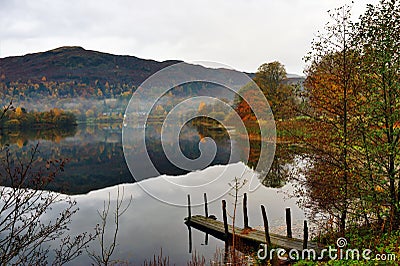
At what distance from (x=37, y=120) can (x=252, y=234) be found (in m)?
85.5

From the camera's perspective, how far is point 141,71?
636 ft

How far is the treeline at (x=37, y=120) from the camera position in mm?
82188

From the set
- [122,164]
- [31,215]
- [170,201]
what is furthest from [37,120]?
[31,215]

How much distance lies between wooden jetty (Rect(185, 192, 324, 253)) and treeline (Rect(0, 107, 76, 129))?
74397 mm

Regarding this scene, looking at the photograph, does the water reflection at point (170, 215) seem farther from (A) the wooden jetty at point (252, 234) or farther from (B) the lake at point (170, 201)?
(A) the wooden jetty at point (252, 234)

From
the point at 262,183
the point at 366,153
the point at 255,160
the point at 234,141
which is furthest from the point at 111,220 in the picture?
the point at 234,141

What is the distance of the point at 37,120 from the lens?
8756cm

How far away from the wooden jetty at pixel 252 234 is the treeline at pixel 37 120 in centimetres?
7440

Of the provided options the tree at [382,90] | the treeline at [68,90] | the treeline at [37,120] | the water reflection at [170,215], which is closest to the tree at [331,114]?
the tree at [382,90]

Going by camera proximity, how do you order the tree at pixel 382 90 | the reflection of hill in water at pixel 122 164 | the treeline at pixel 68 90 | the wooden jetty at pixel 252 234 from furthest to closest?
the treeline at pixel 68 90 → the reflection of hill in water at pixel 122 164 → the wooden jetty at pixel 252 234 → the tree at pixel 382 90

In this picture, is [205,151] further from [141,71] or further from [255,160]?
[141,71]

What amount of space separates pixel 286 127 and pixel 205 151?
36.3 ft

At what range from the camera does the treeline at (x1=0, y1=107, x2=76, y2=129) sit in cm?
8219

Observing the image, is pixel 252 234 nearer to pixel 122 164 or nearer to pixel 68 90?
pixel 122 164
